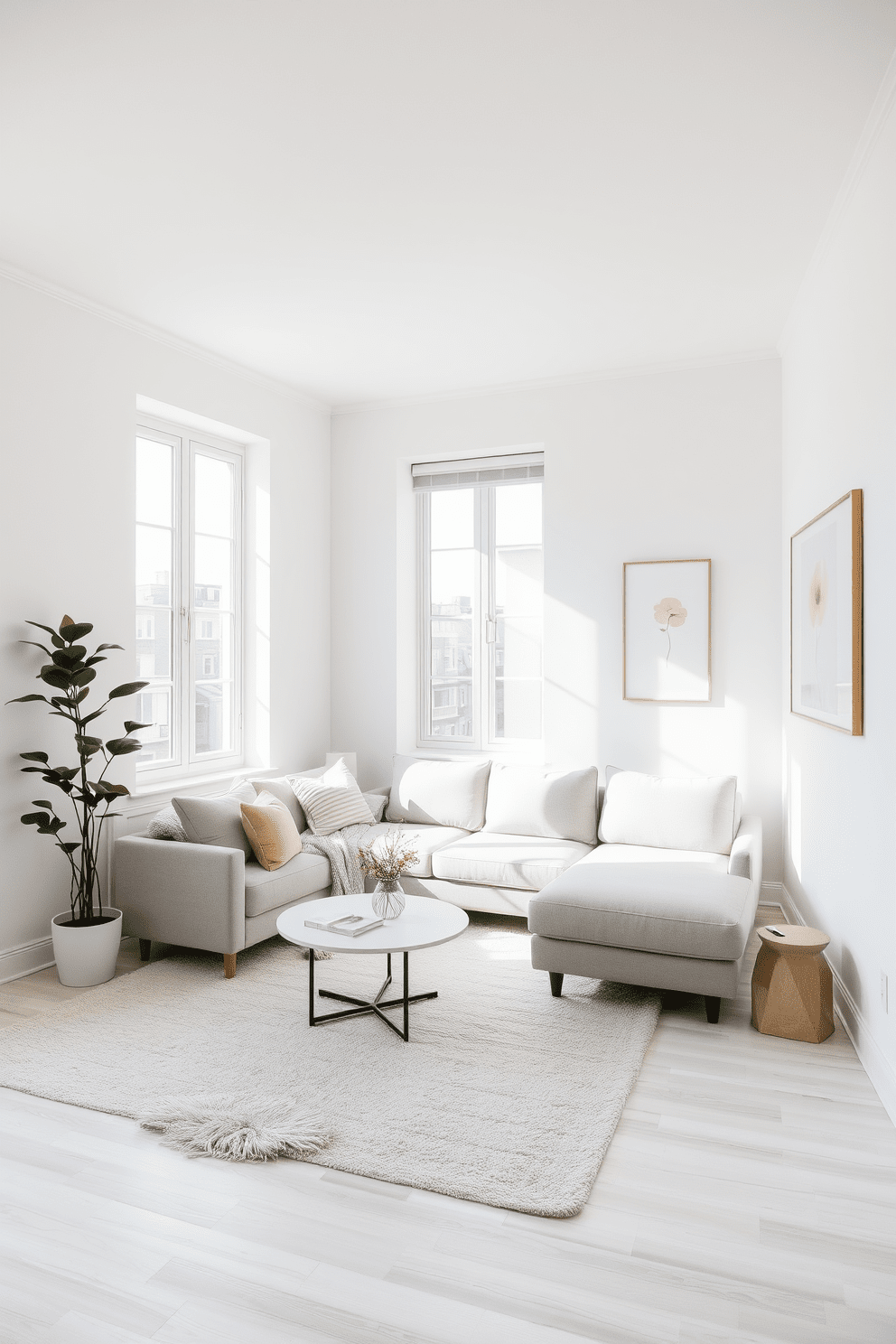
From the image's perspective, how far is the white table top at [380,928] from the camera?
3.07m

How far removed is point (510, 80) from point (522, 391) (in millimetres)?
2925

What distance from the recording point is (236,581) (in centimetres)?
544

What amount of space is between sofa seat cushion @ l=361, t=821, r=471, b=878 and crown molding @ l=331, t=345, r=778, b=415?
2707 millimetres

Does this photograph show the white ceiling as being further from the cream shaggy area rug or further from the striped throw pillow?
the cream shaggy area rug

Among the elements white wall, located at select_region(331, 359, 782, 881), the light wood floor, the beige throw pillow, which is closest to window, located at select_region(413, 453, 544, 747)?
white wall, located at select_region(331, 359, 782, 881)

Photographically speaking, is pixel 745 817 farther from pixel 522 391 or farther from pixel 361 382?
pixel 361 382

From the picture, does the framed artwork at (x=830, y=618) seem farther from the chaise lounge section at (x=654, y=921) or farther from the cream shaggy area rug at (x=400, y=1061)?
the cream shaggy area rug at (x=400, y=1061)

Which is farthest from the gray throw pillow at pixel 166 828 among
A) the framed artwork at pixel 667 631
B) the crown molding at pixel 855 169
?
the crown molding at pixel 855 169

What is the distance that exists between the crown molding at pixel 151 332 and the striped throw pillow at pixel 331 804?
2391 millimetres

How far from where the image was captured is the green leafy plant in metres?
3.67

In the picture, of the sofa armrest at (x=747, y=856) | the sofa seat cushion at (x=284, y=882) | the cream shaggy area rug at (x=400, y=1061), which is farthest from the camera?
the sofa seat cushion at (x=284, y=882)

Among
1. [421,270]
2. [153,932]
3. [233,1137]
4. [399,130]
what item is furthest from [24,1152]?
[421,270]

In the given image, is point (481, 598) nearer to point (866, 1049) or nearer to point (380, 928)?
point (380, 928)

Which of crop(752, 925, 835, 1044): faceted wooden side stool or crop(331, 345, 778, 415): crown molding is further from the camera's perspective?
crop(331, 345, 778, 415): crown molding
